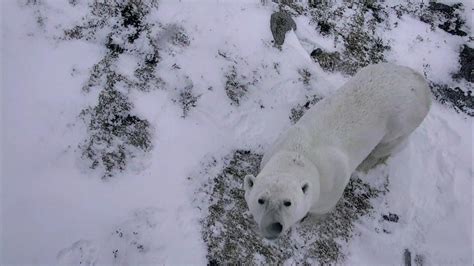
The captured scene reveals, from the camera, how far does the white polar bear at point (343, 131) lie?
16.4 feet

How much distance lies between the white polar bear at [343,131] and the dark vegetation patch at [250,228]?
1.64 feet

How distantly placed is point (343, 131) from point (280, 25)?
9.51 feet

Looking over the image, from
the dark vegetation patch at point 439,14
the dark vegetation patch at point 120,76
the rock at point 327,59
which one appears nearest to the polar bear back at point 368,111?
the rock at point 327,59

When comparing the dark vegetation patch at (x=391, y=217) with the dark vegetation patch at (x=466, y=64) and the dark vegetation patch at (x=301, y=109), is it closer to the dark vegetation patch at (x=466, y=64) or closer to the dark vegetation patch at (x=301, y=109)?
the dark vegetation patch at (x=301, y=109)

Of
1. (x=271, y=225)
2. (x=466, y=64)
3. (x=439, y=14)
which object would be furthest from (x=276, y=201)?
(x=439, y=14)

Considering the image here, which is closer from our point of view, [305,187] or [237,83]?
[305,187]

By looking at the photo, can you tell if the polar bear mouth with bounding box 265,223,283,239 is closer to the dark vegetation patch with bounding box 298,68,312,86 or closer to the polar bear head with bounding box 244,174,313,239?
the polar bear head with bounding box 244,174,313,239

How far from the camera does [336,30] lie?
8172 millimetres

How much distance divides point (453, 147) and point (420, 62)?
5.69 ft

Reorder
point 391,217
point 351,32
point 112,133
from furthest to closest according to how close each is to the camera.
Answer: point 351,32
point 391,217
point 112,133

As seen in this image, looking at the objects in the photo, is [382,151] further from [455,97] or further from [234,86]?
[234,86]

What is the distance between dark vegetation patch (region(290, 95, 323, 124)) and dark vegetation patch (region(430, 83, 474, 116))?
213 centimetres

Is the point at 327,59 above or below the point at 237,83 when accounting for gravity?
below

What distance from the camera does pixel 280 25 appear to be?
25.3ft
